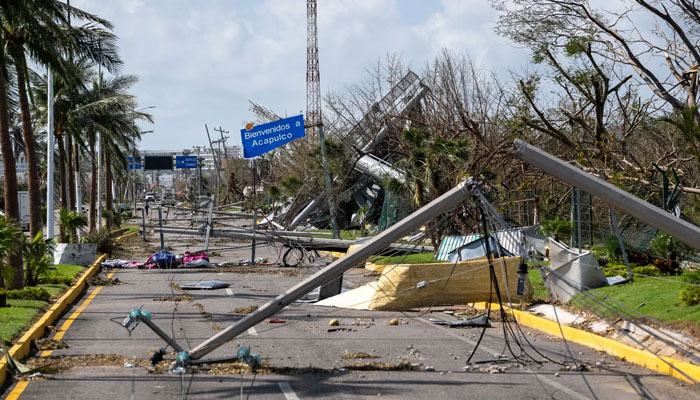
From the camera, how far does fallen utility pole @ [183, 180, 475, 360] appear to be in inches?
352

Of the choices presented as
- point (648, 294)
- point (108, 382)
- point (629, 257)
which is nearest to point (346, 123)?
point (629, 257)

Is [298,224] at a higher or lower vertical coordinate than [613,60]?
lower

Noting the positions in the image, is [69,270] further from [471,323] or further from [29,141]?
[471,323]

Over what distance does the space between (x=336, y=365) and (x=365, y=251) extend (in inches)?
66.2

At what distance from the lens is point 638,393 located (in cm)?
839

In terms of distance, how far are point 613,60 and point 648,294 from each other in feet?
30.1

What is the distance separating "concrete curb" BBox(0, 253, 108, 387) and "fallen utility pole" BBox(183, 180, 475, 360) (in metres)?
2.47

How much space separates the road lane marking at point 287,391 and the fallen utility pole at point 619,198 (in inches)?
136

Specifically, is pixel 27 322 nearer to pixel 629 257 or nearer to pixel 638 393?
pixel 638 393

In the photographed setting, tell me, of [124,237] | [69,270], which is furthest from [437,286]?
[124,237]

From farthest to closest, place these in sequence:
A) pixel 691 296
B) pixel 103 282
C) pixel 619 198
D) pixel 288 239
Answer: pixel 288 239, pixel 103 282, pixel 691 296, pixel 619 198

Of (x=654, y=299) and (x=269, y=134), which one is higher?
(x=269, y=134)

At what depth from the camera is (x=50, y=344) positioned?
1127 centimetres

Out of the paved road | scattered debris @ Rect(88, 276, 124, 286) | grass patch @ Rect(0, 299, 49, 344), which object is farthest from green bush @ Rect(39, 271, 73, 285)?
grass patch @ Rect(0, 299, 49, 344)
